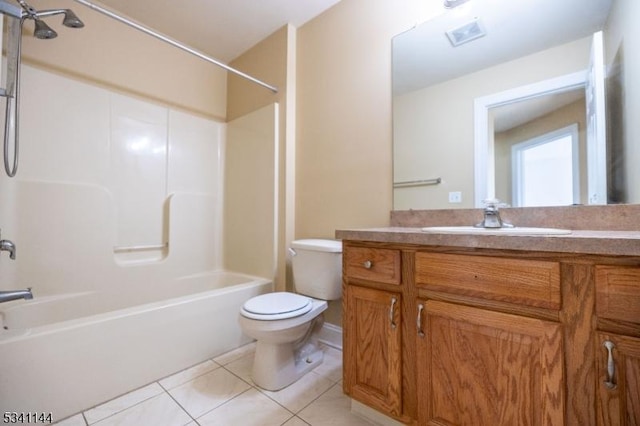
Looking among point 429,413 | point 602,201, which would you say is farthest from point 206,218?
point 602,201

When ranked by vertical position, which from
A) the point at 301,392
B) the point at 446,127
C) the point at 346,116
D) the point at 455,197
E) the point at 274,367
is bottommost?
the point at 301,392

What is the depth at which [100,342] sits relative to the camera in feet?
4.28

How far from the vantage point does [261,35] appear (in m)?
2.22

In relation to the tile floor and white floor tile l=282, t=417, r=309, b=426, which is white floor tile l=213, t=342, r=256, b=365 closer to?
the tile floor

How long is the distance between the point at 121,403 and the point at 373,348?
4.08 feet

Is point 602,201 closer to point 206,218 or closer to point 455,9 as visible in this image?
point 455,9

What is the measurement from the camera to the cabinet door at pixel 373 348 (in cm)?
103

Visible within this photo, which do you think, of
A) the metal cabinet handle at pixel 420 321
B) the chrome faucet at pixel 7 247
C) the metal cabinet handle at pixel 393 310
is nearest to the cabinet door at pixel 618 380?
the metal cabinet handle at pixel 420 321

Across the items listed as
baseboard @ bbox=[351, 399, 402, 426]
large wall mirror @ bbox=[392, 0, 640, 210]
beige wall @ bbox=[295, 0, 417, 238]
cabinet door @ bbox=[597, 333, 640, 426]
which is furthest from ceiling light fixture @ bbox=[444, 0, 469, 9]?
baseboard @ bbox=[351, 399, 402, 426]

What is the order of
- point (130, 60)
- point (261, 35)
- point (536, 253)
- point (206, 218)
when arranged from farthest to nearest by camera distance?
point (206, 218), point (261, 35), point (130, 60), point (536, 253)

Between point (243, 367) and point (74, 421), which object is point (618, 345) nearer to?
point (243, 367)

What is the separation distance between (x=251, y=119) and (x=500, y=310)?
2185mm

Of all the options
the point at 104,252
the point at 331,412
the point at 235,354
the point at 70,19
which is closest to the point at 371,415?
the point at 331,412

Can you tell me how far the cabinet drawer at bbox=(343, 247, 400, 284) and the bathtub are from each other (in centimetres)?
103
